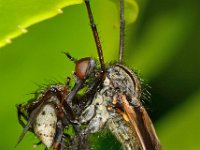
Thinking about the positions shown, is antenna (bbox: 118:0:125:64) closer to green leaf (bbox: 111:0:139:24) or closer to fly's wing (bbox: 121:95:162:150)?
green leaf (bbox: 111:0:139:24)

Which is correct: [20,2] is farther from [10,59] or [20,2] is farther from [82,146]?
[82,146]

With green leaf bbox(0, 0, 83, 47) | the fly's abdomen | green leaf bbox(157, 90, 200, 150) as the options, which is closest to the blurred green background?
green leaf bbox(157, 90, 200, 150)

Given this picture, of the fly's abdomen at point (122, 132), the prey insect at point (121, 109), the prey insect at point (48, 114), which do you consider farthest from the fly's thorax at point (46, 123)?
the fly's abdomen at point (122, 132)

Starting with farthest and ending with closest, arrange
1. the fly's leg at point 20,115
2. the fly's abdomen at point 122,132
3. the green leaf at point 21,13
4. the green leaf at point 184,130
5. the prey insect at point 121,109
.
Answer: the green leaf at point 184,130, the fly's abdomen at point 122,132, the prey insect at point 121,109, the fly's leg at point 20,115, the green leaf at point 21,13

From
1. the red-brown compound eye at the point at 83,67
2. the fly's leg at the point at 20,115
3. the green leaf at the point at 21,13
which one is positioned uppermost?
the green leaf at the point at 21,13

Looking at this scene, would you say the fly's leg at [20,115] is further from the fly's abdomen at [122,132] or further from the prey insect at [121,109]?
the fly's abdomen at [122,132]

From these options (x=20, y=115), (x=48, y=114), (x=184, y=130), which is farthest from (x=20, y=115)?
(x=184, y=130)
